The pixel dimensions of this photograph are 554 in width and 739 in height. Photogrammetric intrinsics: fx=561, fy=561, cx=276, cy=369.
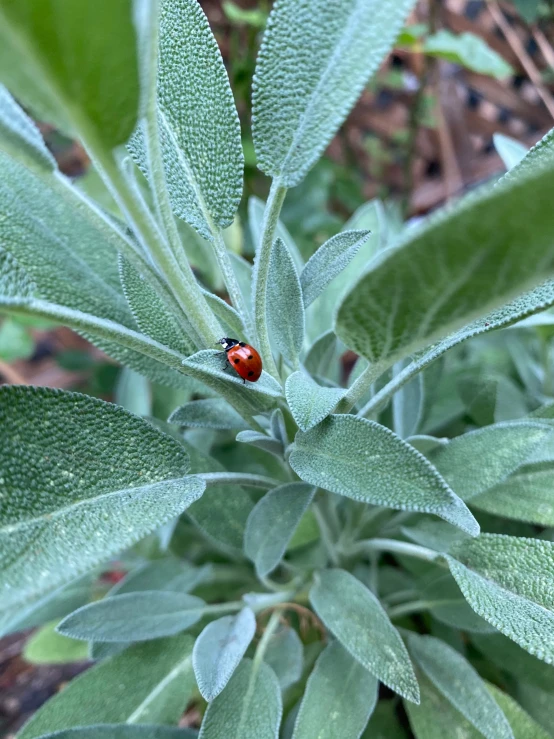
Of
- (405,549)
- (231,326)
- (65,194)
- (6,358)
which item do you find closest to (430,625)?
(405,549)

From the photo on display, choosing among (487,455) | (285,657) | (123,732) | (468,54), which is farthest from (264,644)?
(468,54)

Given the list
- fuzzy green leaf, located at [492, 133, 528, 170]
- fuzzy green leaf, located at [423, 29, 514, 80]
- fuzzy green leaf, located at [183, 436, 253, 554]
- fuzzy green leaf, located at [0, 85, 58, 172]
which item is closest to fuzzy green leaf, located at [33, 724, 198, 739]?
fuzzy green leaf, located at [183, 436, 253, 554]

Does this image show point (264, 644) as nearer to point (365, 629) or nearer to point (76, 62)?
point (365, 629)

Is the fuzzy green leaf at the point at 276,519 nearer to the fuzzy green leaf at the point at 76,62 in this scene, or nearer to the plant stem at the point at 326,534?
the plant stem at the point at 326,534

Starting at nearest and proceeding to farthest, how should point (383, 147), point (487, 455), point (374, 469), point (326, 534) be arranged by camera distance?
1. point (374, 469)
2. point (487, 455)
3. point (326, 534)
4. point (383, 147)

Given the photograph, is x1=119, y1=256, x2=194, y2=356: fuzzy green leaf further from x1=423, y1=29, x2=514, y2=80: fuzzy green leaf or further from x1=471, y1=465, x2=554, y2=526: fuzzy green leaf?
x1=423, y1=29, x2=514, y2=80: fuzzy green leaf

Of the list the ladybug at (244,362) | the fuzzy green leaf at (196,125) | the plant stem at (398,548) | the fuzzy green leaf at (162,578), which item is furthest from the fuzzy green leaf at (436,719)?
the fuzzy green leaf at (196,125)

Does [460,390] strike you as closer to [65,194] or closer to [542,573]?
[542,573]
